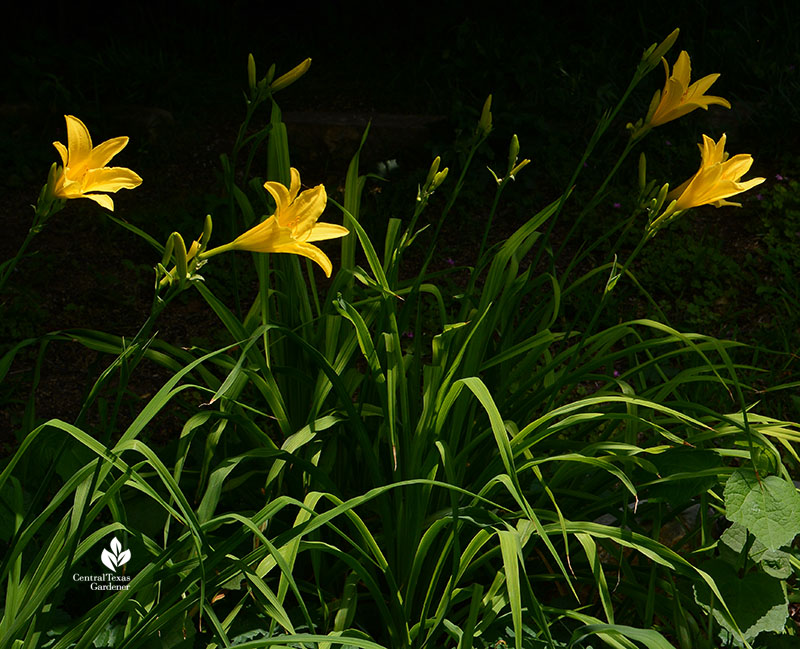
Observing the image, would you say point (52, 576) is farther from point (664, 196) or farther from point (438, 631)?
point (664, 196)

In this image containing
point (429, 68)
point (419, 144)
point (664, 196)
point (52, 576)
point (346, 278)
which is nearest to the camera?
point (52, 576)

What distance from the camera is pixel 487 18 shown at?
4473 millimetres

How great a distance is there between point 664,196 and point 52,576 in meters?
1.18

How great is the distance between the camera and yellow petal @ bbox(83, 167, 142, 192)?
118cm

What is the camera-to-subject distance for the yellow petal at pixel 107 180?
118cm

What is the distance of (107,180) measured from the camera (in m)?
1.19

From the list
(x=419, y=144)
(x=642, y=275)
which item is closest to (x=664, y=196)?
(x=642, y=275)

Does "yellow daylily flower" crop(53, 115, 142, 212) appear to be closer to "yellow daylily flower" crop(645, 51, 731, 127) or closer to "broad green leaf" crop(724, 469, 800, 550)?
"yellow daylily flower" crop(645, 51, 731, 127)

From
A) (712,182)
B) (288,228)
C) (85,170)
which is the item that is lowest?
(712,182)

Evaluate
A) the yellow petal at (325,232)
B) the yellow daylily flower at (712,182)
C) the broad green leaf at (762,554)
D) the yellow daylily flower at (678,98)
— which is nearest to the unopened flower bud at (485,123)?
the yellow daylily flower at (678,98)

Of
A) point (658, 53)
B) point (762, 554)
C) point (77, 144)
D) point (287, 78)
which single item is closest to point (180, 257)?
point (77, 144)

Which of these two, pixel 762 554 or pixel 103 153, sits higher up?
pixel 103 153

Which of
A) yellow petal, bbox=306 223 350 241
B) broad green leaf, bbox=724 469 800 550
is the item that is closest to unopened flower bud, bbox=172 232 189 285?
yellow petal, bbox=306 223 350 241

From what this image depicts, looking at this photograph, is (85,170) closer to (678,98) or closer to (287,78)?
(287,78)
